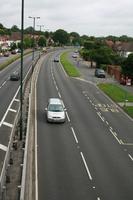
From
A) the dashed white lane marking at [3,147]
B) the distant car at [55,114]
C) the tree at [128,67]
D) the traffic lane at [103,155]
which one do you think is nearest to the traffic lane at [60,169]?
the traffic lane at [103,155]

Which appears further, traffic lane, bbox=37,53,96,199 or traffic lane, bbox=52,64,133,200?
traffic lane, bbox=52,64,133,200

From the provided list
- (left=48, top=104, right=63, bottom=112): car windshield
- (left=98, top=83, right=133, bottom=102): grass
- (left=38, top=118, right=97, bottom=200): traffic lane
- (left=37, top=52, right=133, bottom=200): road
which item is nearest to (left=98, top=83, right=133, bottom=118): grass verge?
(left=98, top=83, right=133, bottom=102): grass

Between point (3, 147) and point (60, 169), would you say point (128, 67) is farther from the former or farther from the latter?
point (60, 169)

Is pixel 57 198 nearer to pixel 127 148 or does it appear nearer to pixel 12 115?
pixel 127 148

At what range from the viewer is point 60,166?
987 inches

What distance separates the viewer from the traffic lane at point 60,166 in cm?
2086

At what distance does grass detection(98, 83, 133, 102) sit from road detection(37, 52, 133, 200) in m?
3.86

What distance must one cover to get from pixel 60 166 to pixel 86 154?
318 centimetres

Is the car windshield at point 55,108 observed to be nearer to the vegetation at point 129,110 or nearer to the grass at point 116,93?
the vegetation at point 129,110

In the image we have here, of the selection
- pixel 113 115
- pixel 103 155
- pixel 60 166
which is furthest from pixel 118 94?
pixel 60 166

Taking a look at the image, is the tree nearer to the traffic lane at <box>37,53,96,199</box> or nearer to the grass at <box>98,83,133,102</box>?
the grass at <box>98,83,133,102</box>

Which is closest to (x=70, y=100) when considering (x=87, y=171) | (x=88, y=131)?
(x=88, y=131)

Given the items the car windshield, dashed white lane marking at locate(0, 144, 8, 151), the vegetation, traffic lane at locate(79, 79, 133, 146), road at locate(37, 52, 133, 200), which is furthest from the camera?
the vegetation

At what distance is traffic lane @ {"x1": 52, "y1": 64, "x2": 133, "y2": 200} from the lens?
21.8m
